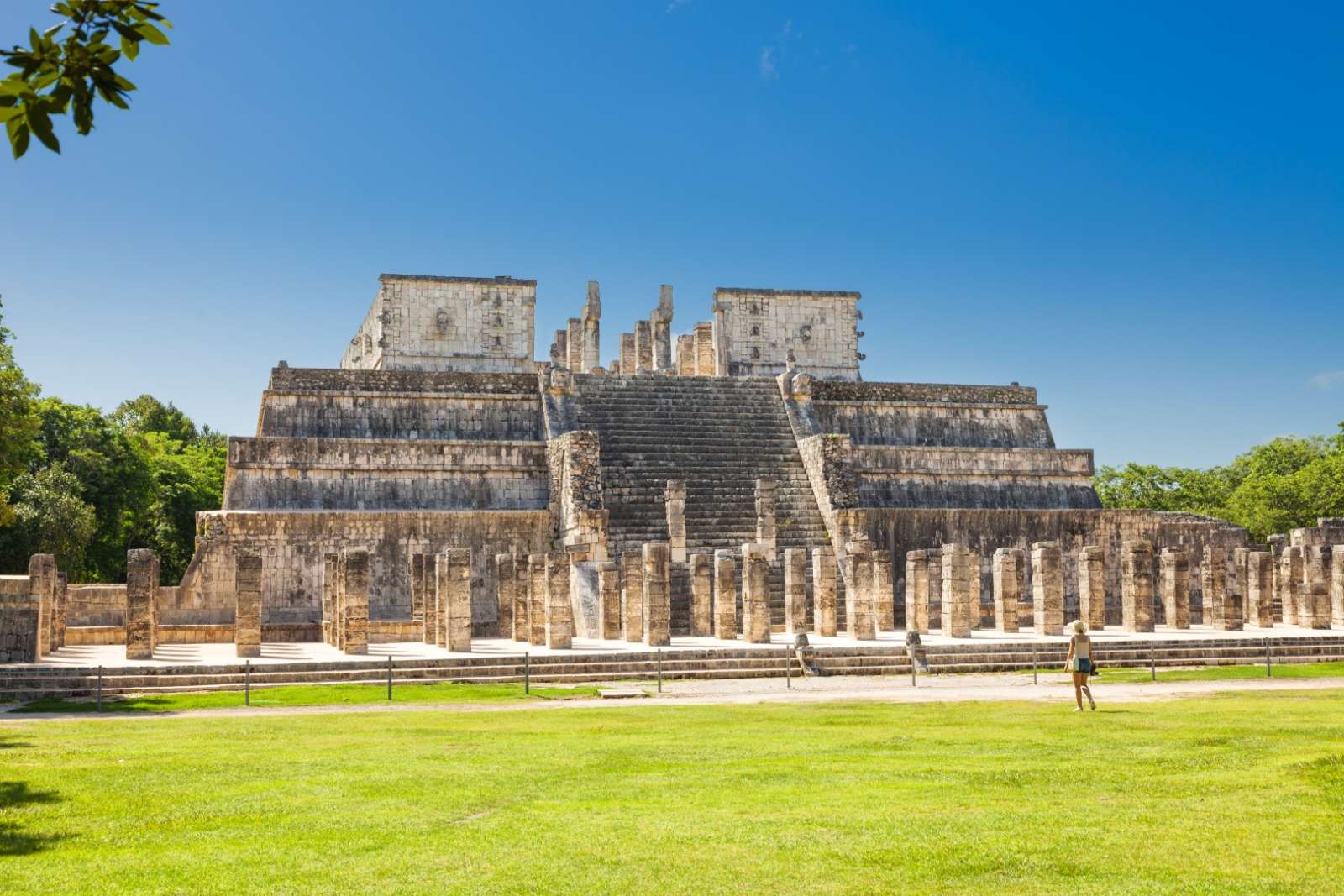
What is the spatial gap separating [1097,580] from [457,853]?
2159 cm

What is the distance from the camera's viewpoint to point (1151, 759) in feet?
37.3

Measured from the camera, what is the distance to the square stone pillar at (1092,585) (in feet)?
88.9

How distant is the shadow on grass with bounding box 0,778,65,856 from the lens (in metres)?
8.27

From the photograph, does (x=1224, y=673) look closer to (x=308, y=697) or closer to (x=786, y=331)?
(x=308, y=697)

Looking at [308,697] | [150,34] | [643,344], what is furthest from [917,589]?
[150,34]

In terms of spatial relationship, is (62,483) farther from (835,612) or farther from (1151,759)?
(1151,759)

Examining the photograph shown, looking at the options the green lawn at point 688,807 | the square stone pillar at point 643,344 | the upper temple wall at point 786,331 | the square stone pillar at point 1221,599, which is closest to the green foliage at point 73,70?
the green lawn at point 688,807

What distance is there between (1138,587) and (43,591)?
2053cm

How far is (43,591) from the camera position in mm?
22484

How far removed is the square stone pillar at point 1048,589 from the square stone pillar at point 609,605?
8345 mm

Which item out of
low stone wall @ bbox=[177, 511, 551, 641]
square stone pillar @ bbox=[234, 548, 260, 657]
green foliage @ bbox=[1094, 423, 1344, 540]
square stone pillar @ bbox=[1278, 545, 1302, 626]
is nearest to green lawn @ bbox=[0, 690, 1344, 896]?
square stone pillar @ bbox=[234, 548, 260, 657]

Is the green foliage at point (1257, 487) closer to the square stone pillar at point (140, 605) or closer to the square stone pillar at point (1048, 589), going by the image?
the square stone pillar at point (1048, 589)

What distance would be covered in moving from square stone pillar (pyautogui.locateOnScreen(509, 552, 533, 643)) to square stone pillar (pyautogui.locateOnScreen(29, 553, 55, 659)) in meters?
6.60

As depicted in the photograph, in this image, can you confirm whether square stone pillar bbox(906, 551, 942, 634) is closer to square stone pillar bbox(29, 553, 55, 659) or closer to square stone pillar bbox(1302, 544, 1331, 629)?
square stone pillar bbox(1302, 544, 1331, 629)
